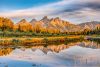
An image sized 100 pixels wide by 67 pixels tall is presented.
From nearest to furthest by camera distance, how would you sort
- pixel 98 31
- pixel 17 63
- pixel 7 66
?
pixel 7 66, pixel 17 63, pixel 98 31

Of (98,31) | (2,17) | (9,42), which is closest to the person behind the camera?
(9,42)

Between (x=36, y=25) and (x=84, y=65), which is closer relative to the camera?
(x=84, y=65)

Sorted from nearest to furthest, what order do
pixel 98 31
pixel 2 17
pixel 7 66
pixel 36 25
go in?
pixel 7 66
pixel 2 17
pixel 36 25
pixel 98 31

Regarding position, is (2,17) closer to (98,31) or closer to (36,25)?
(36,25)

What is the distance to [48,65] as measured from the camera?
12.9 metres

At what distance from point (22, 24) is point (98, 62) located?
26.5m

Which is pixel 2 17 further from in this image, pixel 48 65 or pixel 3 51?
pixel 48 65

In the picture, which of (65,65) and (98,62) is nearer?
(65,65)

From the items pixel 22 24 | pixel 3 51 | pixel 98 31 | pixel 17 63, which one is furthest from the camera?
pixel 98 31

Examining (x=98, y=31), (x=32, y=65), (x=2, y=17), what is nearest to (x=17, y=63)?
(x=32, y=65)

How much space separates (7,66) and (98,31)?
4563 centimetres

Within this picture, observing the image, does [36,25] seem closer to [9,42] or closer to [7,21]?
[7,21]

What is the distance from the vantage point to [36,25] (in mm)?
48250

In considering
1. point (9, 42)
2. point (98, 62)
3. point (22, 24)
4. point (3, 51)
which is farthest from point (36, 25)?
point (98, 62)
